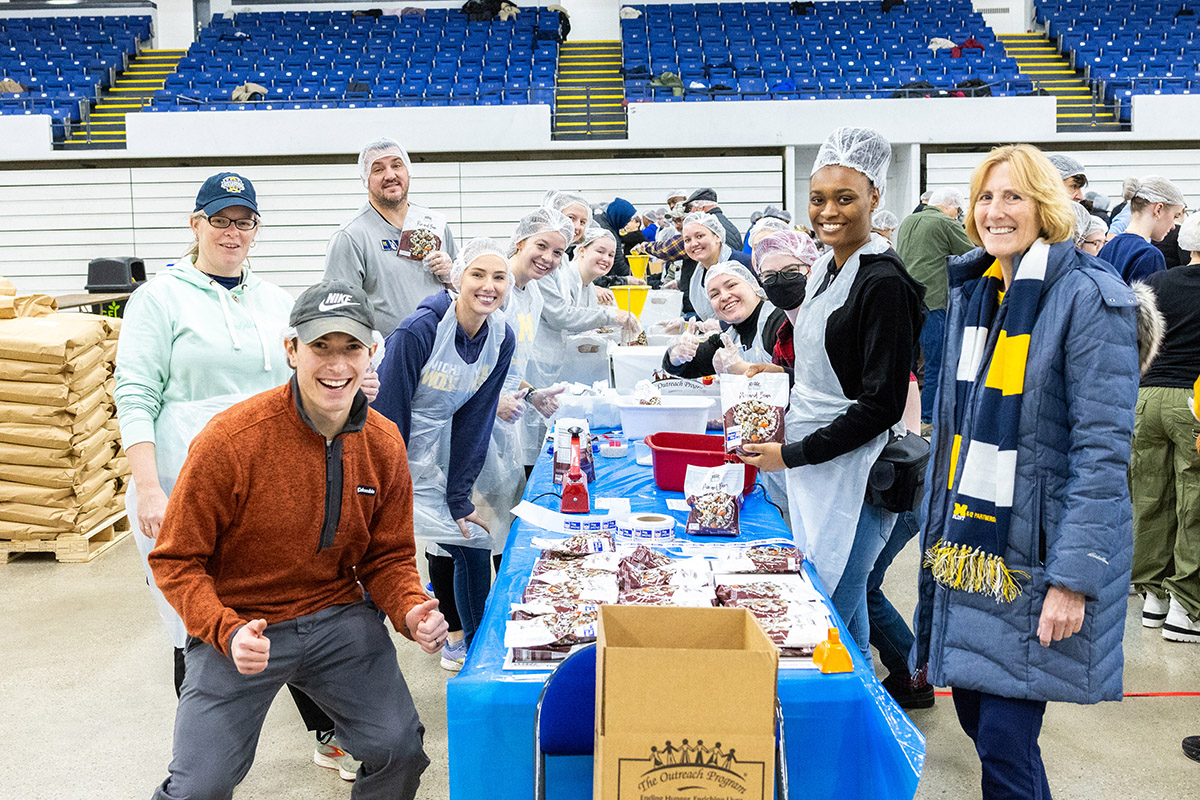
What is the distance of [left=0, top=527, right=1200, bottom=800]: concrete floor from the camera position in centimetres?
271

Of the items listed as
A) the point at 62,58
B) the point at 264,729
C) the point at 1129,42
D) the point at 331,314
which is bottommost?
the point at 264,729

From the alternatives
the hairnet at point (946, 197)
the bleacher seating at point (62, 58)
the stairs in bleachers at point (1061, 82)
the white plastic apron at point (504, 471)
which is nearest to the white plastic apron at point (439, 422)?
the white plastic apron at point (504, 471)

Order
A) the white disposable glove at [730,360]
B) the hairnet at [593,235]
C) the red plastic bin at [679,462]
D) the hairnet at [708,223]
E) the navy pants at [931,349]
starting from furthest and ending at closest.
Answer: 1. the navy pants at [931,349]
2. the hairnet at [593,235]
3. the hairnet at [708,223]
4. the white disposable glove at [730,360]
5. the red plastic bin at [679,462]

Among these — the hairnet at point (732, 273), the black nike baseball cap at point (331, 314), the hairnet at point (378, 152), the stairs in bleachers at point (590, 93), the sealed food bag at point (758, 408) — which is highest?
the stairs in bleachers at point (590, 93)

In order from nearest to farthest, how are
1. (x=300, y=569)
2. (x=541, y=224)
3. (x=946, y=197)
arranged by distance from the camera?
(x=300, y=569), (x=541, y=224), (x=946, y=197)

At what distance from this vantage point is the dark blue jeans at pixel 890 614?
285 cm

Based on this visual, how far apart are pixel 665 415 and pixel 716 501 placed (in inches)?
39.5

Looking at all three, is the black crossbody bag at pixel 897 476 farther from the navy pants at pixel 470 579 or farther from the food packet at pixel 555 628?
the navy pants at pixel 470 579

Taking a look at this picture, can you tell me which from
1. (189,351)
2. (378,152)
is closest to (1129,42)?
(378,152)

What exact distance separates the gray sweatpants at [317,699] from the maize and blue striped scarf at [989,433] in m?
1.18

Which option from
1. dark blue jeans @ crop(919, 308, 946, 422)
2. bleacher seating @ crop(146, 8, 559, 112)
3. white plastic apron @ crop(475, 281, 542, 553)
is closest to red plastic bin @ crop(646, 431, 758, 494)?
white plastic apron @ crop(475, 281, 542, 553)

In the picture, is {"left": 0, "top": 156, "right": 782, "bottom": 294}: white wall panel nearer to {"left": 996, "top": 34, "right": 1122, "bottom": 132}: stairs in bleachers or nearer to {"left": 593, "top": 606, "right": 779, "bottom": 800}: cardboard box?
{"left": 996, "top": 34, "right": 1122, "bottom": 132}: stairs in bleachers

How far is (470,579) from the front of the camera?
3236 mm

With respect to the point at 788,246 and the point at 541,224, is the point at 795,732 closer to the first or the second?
the point at 788,246
